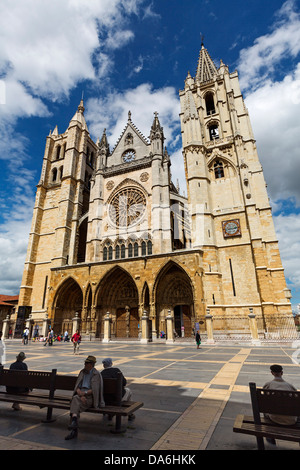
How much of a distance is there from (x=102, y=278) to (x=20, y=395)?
58.1 feet

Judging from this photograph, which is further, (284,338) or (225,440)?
(284,338)

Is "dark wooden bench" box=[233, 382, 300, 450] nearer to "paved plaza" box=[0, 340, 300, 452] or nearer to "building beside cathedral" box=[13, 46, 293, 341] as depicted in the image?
"paved plaza" box=[0, 340, 300, 452]

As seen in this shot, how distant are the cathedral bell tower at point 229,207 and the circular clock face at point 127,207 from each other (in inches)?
206

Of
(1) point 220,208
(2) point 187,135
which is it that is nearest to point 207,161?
(2) point 187,135

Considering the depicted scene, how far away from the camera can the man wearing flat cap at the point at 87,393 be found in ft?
9.71

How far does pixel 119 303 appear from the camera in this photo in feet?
72.3

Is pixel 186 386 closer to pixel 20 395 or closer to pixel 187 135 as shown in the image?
pixel 20 395

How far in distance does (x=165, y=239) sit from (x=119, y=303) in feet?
23.5

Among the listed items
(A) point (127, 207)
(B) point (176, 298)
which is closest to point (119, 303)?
(B) point (176, 298)

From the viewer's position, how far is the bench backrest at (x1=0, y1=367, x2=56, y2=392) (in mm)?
3379

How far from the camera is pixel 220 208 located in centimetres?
2175

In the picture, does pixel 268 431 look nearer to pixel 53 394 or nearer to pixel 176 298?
pixel 53 394

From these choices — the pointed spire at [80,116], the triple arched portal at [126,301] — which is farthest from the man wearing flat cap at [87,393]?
the pointed spire at [80,116]
